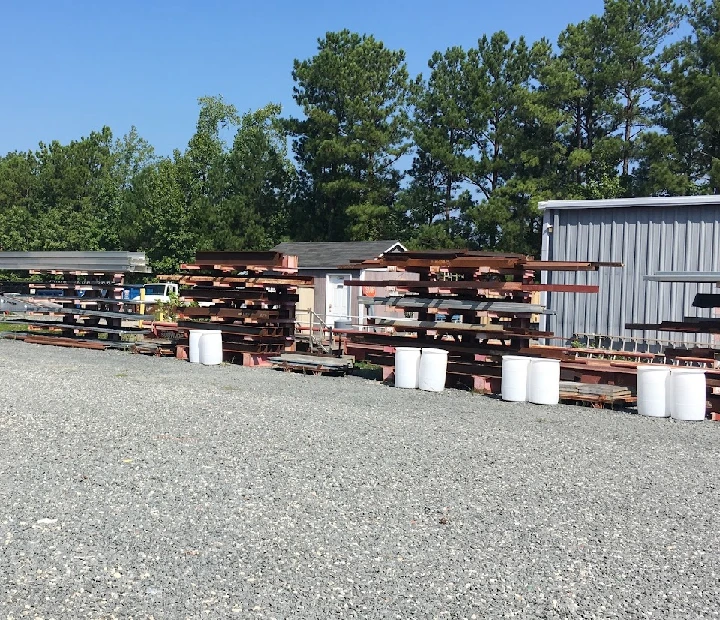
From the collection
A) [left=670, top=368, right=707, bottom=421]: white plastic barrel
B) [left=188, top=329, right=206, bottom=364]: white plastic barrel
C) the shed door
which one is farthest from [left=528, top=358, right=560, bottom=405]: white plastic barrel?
the shed door

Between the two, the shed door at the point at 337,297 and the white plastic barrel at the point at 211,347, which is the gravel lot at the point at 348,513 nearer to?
the white plastic barrel at the point at 211,347

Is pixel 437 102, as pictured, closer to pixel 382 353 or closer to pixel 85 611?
pixel 382 353

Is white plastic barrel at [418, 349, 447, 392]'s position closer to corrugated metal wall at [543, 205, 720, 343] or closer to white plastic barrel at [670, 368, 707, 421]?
white plastic barrel at [670, 368, 707, 421]

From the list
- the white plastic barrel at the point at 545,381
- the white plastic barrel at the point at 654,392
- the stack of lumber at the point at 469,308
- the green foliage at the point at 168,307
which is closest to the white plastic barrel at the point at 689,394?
the white plastic barrel at the point at 654,392

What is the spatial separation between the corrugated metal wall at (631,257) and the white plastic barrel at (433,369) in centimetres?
573

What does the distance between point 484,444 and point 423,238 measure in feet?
103

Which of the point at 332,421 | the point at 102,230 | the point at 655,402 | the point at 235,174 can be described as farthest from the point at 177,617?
the point at 102,230

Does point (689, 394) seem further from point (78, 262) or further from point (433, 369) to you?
point (78, 262)

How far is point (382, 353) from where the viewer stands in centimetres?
1739

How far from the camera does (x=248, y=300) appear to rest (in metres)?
20.7

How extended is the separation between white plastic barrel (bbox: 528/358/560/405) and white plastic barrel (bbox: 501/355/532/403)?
0.44ft

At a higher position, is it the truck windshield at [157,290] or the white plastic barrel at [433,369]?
the truck windshield at [157,290]

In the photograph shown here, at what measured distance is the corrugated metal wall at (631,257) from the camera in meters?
18.2

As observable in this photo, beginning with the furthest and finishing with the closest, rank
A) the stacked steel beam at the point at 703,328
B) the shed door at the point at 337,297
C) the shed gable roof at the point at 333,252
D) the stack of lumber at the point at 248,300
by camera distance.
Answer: the shed gable roof at the point at 333,252 → the shed door at the point at 337,297 → the stack of lumber at the point at 248,300 → the stacked steel beam at the point at 703,328
